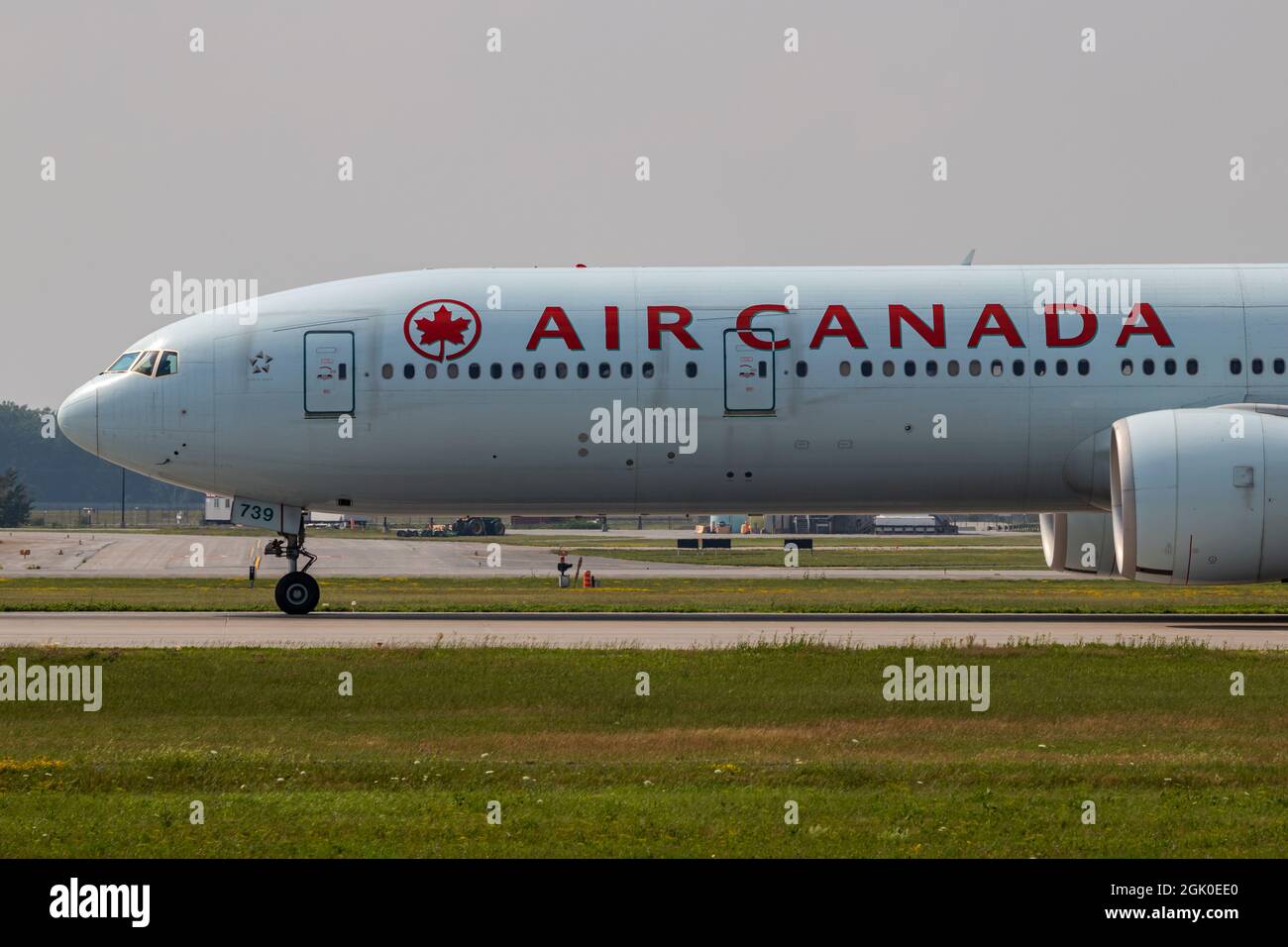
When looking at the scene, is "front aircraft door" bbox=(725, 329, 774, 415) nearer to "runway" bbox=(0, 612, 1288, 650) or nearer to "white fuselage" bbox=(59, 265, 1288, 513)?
"white fuselage" bbox=(59, 265, 1288, 513)

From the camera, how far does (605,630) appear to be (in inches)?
1135

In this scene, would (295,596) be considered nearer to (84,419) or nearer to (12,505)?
(84,419)

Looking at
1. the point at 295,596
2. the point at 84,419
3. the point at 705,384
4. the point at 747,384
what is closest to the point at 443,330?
the point at 705,384

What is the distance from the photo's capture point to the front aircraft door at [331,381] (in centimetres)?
3170

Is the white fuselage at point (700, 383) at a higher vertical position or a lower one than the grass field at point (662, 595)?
higher

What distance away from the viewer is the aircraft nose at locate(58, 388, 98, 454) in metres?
32.2

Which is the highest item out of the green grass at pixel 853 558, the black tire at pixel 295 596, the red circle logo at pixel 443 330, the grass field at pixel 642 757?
the red circle logo at pixel 443 330

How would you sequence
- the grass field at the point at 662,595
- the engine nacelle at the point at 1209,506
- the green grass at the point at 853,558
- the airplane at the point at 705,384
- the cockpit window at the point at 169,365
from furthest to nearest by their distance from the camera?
the green grass at the point at 853,558 < the grass field at the point at 662,595 < the cockpit window at the point at 169,365 < the airplane at the point at 705,384 < the engine nacelle at the point at 1209,506

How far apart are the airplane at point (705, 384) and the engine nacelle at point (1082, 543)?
2.76 meters

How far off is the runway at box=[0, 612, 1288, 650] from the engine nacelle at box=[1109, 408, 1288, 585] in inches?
49.0

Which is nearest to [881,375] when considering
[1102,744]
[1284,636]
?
[1284,636]

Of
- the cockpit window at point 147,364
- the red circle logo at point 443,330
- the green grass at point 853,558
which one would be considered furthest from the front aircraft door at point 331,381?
the green grass at point 853,558

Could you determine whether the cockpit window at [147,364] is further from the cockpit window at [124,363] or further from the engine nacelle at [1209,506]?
the engine nacelle at [1209,506]

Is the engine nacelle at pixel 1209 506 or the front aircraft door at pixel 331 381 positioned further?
the front aircraft door at pixel 331 381
